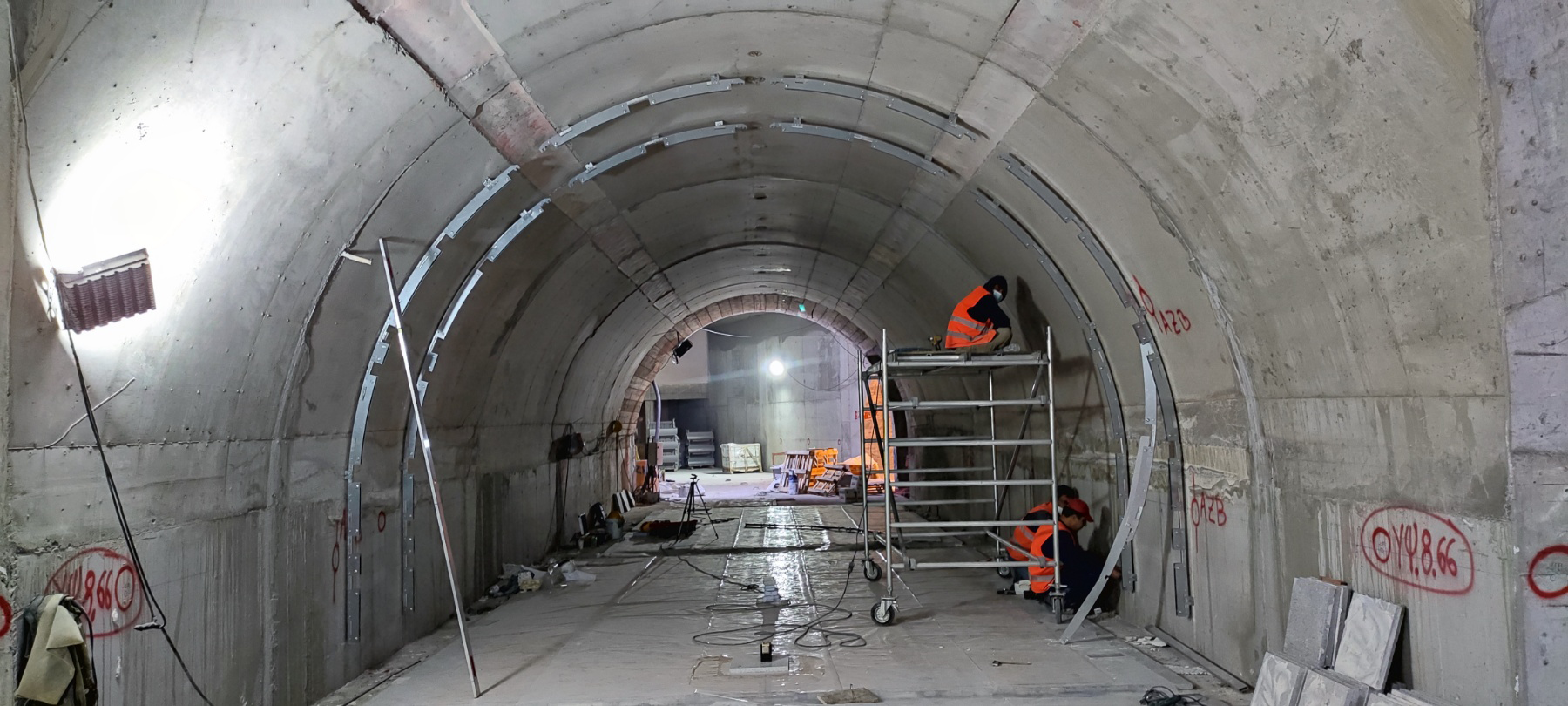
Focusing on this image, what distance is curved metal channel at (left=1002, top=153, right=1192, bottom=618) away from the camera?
266 inches

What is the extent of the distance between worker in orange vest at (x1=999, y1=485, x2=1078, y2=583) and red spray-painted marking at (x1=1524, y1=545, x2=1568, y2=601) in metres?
4.36

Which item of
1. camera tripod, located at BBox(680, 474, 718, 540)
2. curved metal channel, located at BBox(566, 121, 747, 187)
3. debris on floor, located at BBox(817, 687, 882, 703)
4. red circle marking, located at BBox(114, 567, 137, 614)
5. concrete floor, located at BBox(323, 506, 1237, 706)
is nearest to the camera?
red circle marking, located at BBox(114, 567, 137, 614)

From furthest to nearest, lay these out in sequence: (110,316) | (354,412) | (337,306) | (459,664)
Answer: (459,664)
(354,412)
(337,306)
(110,316)

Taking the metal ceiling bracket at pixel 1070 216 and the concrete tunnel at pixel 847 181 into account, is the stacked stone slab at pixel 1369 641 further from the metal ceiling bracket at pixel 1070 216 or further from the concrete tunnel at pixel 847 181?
the metal ceiling bracket at pixel 1070 216

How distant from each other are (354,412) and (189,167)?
2717 mm

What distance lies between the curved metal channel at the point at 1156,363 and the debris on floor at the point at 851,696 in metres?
2.25

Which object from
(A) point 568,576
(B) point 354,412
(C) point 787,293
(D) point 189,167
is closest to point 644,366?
(C) point 787,293

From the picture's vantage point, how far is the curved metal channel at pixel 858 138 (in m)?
7.48

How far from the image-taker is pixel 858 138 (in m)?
7.50

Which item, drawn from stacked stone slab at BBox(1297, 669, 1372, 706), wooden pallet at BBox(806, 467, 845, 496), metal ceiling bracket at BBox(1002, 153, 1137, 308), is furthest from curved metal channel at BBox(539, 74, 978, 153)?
wooden pallet at BBox(806, 467, 845, 496)

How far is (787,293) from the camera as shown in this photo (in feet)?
57.4

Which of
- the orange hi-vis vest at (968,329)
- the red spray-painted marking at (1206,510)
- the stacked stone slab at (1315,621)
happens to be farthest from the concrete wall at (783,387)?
the stacked stone slab at (1315,621)

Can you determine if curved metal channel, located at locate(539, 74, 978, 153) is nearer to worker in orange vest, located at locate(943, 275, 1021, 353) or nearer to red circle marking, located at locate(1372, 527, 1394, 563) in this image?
worker in orange vest, located at locate(943, 275, 1021, 353)

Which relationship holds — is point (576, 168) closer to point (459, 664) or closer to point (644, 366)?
point (459, 664)
